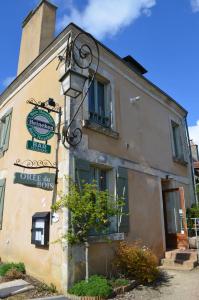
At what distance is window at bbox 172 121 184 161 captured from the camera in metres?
10.8

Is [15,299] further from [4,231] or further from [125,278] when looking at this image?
[4,231]

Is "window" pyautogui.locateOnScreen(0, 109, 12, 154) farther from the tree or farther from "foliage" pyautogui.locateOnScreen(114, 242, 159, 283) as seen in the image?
"foliage" pyautogui.locateOnScreen(114, 242, 159, 283)

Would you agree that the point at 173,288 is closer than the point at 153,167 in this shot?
Yes

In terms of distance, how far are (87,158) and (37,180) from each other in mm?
1320

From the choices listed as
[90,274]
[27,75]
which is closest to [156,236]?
[90,274]

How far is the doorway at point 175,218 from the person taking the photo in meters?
8.58

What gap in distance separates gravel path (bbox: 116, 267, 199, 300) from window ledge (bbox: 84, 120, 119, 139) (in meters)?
3.63

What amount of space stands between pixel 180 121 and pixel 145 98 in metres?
2.81

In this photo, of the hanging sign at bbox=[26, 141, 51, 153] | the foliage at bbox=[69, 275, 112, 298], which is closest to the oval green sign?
the hanging sign at bbox=[26, 141, 51, 153]

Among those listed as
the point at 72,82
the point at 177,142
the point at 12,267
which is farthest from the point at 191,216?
the point at 72,82

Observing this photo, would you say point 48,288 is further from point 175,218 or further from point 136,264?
point 175,218

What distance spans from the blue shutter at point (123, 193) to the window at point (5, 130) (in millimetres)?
3897

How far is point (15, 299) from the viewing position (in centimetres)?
480

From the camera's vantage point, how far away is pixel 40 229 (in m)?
5.97
